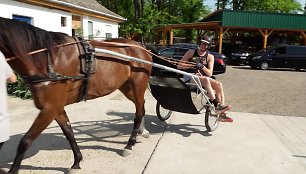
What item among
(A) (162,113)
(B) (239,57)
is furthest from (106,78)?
(B) (239,57)

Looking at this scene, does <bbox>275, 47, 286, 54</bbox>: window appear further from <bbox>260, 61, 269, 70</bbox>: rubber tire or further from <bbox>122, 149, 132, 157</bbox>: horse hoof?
<bbox>122, 149, 132, 157</bbox>: horse hoof

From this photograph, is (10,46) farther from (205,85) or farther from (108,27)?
(108,27)

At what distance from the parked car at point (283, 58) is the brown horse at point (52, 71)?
717 inches

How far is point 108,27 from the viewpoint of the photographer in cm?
2239

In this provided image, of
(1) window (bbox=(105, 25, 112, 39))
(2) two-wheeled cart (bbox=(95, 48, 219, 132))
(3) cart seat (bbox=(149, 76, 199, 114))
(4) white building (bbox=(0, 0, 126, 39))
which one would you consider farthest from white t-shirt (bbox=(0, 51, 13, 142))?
(1) window (bbox=(105, 25, 112, 39))

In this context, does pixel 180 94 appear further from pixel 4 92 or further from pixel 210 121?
pixel 4 92

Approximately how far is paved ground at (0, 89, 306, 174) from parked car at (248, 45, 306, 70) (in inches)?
576

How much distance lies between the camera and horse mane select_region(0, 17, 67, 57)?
329 centimetres

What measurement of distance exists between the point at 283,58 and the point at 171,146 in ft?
59.4

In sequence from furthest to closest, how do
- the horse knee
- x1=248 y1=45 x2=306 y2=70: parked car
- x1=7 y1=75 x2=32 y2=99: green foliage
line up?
x1=248 y1=45 x2=306 y2=70: parked car
x1=7 y1=75 x2=32 y2=99: green foliage
the horse knee

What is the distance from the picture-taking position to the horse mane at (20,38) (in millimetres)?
3285

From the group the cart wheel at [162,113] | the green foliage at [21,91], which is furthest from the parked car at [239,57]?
the cart wheel at [162,113]

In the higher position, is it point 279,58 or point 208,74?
point 279,58

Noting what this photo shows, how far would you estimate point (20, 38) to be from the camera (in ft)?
11.1
